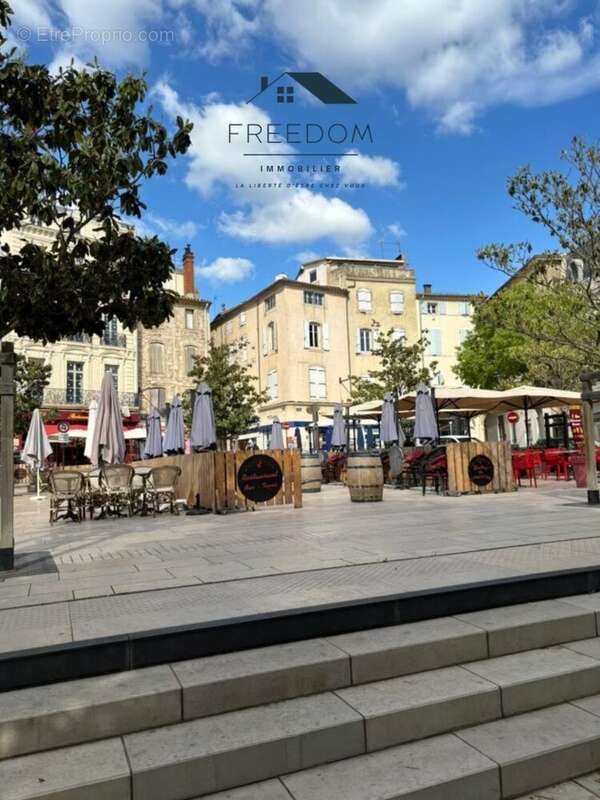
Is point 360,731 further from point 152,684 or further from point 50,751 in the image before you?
point 50,751

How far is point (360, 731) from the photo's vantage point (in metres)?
2.92

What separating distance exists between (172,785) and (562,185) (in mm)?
11205

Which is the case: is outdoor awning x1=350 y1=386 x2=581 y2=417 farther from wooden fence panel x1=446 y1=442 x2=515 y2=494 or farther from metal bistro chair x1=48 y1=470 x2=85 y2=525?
metal bistro chair x1=48 y1=470 x2=85 y2=525

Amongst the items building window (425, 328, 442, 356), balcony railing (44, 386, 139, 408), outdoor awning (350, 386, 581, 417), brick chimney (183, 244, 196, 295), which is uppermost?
brick chimney (183, 244, 196, 295)

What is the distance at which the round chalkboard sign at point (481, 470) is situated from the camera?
12.6 m

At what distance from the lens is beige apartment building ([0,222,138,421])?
34656mm

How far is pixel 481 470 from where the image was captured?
12672 millimetres

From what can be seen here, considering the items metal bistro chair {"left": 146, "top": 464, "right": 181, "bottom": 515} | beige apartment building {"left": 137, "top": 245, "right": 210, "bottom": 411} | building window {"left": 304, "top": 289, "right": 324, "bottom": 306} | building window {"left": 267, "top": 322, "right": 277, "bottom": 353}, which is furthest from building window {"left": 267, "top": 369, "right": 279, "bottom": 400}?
metal bistro chair {"left": 146, "top": 464, "right": 181, "bottom": 515}

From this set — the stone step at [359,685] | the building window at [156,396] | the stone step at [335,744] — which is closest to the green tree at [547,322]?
the stone step at [359,685]

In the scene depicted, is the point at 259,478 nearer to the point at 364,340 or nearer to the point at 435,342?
the point at 364,340

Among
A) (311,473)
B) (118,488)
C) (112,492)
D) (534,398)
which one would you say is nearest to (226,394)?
(311,473)

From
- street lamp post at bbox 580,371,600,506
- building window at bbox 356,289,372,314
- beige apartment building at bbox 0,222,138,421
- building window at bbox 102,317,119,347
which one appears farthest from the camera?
building window at bbox 356,289,372,314

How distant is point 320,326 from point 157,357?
36.1 ft

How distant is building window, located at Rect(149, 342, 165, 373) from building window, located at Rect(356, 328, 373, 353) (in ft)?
43.3
